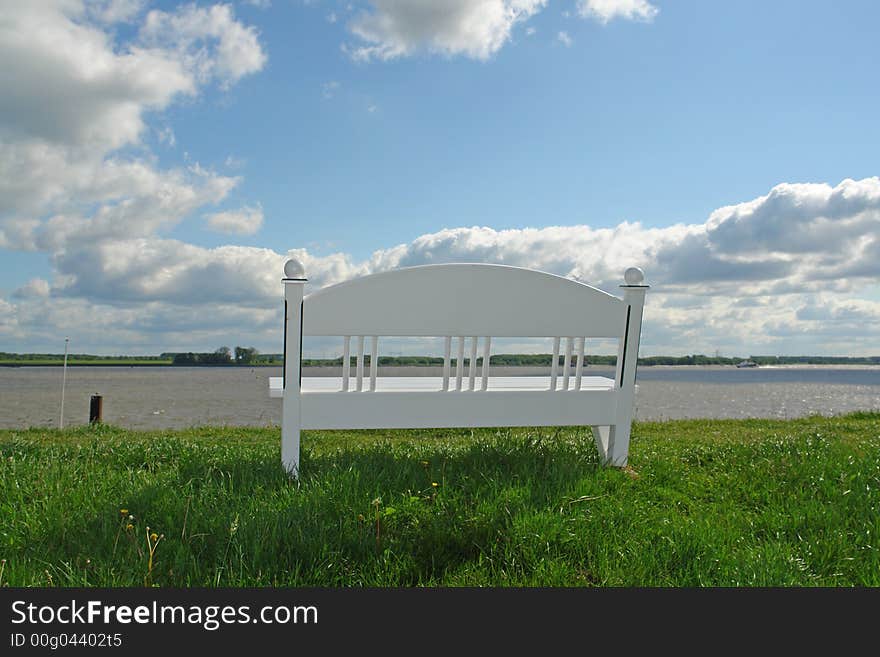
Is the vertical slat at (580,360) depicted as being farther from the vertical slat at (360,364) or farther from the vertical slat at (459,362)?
the vertical slat at (360,364)

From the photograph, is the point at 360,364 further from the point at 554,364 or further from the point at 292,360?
the point at 554,364

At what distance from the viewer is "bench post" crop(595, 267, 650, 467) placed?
4.29m

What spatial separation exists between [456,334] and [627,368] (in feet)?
4.63

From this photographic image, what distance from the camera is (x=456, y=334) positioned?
395cm

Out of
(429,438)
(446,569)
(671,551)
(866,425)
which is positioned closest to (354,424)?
(446,569)

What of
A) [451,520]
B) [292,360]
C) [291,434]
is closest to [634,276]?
[451,520]

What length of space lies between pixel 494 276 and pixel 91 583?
2875 millimetres

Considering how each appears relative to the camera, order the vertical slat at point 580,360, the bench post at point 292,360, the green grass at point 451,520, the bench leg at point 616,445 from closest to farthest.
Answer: the green grass at point 451,520, the bench post at point 292,360, the vertical slat at point 580,360, the bench leg at point 616,445

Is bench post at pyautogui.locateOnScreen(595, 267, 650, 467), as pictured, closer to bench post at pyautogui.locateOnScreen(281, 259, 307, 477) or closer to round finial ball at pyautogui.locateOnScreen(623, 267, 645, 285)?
round finial ball at pyautogui.locateOnScreen(623, 267, 645, 285)

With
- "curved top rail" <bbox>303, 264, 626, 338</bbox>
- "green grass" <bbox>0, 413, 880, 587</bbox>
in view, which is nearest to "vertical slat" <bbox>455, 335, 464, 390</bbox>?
"curved top rail" <bbox>303, 264, 626, 338</bbox>

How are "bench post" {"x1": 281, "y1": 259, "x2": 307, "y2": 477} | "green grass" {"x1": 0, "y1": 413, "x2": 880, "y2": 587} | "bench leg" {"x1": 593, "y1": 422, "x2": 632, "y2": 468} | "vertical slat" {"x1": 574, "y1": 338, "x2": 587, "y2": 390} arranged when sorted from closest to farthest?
1. "green grass" {"x1": 0, "y1": 413, "x2": 880, "y2": 587}
2. "bench post" {"x1": 281, "y1": 259, "x2": 307, "y2": 477}
3. "vertical slat" {"x1": 574, "y1": 338, "x2": 587, "y2": 390}
4. "bench leg" {"x1": 593, "y1": 422, "x2": 632, "y2": 468}

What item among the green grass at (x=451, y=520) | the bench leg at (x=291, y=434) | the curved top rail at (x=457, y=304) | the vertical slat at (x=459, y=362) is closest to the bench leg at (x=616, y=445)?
the green grass at (x=451, y=520)

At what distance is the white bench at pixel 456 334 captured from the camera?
382cm

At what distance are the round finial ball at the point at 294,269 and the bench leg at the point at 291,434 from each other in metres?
0.83
